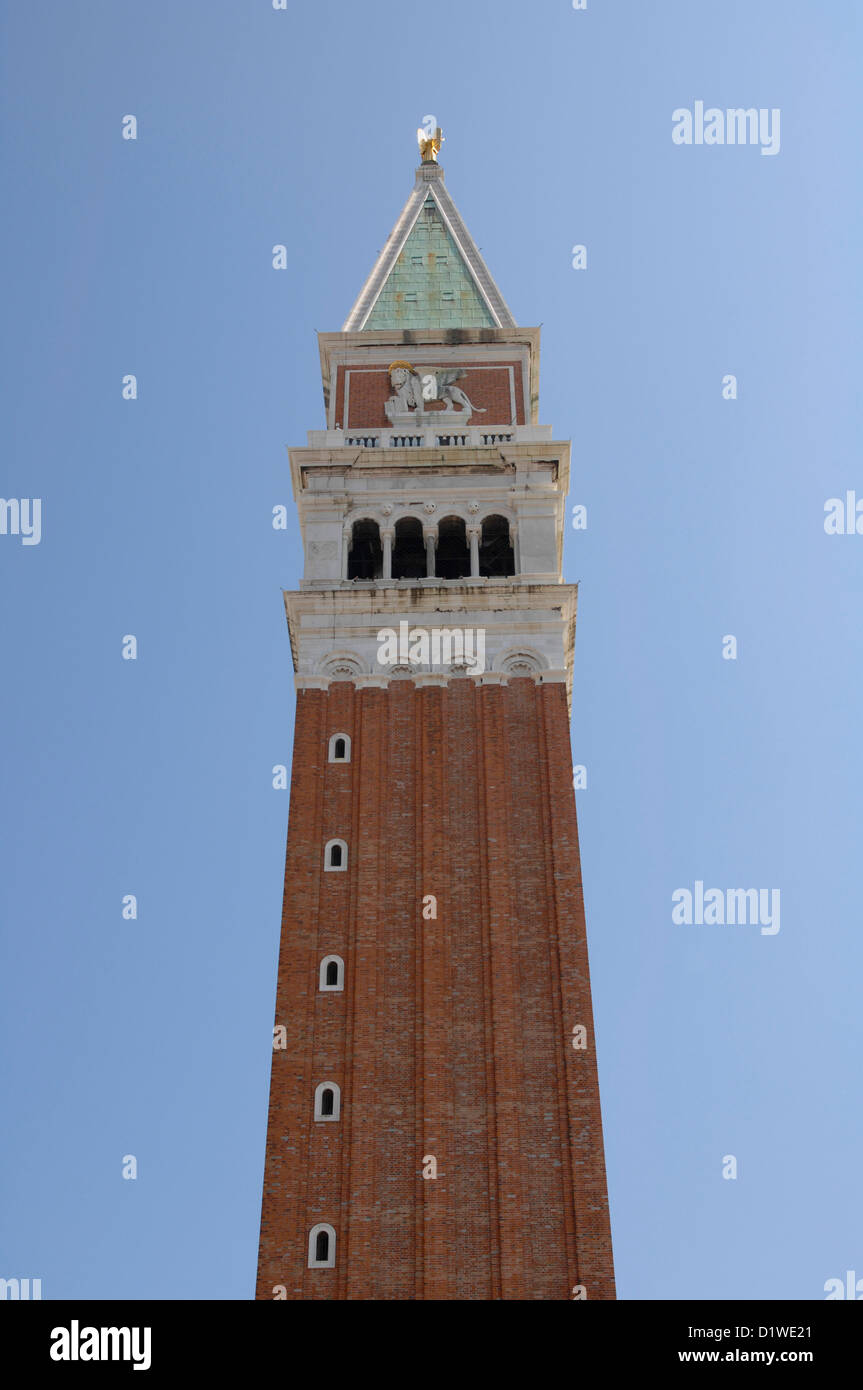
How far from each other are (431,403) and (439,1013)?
2427cm

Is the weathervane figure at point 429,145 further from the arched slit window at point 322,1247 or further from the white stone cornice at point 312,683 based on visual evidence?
the arched slit window at point 322,1247

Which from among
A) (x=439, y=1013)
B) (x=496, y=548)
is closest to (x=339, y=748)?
(x=439, y=1013)

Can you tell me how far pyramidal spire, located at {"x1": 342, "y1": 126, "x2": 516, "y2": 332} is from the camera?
6881 cm

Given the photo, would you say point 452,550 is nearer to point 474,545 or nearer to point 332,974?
point 474,545

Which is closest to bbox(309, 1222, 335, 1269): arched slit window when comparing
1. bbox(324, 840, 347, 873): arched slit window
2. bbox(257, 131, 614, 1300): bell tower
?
bbox(257, 131, 614, 1300): bell tower

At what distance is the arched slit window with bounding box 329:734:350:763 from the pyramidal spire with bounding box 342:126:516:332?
1929 cm

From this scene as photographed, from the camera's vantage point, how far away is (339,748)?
178 feet

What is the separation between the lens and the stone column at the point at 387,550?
5797 centimetres

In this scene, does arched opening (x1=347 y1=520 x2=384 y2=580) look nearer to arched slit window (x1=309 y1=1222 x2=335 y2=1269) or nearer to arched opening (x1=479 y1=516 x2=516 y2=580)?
arched opening (x1=479 y1=516 x2=516 y2=580)

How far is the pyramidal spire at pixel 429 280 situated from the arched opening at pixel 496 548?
10523 millimetres

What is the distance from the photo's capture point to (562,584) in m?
57.1

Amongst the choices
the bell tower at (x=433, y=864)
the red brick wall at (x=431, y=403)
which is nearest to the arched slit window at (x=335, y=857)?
the bell tower at (x=433, y=864)
